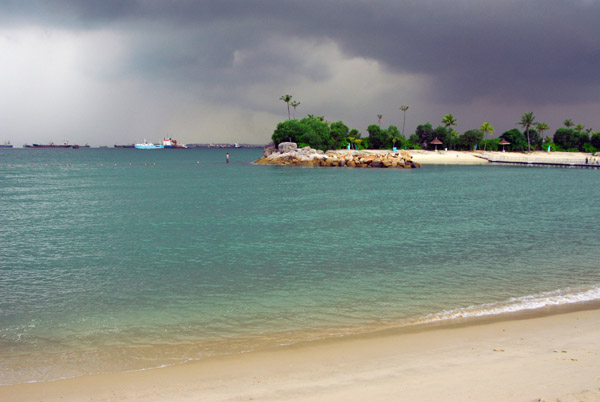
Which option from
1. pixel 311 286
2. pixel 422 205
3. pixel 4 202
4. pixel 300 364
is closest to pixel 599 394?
pixel 300 364

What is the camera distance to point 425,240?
22328mm

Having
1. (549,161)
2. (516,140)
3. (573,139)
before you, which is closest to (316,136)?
(549,161)

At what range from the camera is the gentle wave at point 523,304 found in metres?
11.6

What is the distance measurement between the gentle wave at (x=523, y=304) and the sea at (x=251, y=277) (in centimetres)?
6

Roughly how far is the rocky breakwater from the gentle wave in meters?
83.9

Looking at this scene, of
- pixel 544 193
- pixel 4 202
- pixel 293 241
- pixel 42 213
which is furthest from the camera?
pixel 544 193

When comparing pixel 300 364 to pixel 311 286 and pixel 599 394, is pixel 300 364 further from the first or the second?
pixel 311 286

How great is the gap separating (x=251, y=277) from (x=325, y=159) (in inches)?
3400

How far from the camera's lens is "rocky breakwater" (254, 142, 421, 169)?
317ft

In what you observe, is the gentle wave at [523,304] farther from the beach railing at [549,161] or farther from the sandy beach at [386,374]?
the beach railing at [549,161]

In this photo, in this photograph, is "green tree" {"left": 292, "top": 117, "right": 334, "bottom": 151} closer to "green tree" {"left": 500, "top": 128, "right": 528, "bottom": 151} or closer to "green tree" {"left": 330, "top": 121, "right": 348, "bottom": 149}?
"green tree" {"left": 330, "top": 121, "right": 348, "bottom": 149}

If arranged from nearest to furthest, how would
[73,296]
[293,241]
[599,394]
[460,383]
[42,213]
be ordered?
[599,394], [460,383], [73,296], [293,241], [42,213]

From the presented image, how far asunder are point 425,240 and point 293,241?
6712mm

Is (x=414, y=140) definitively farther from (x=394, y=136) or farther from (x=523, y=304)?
(x=523, y=304)
